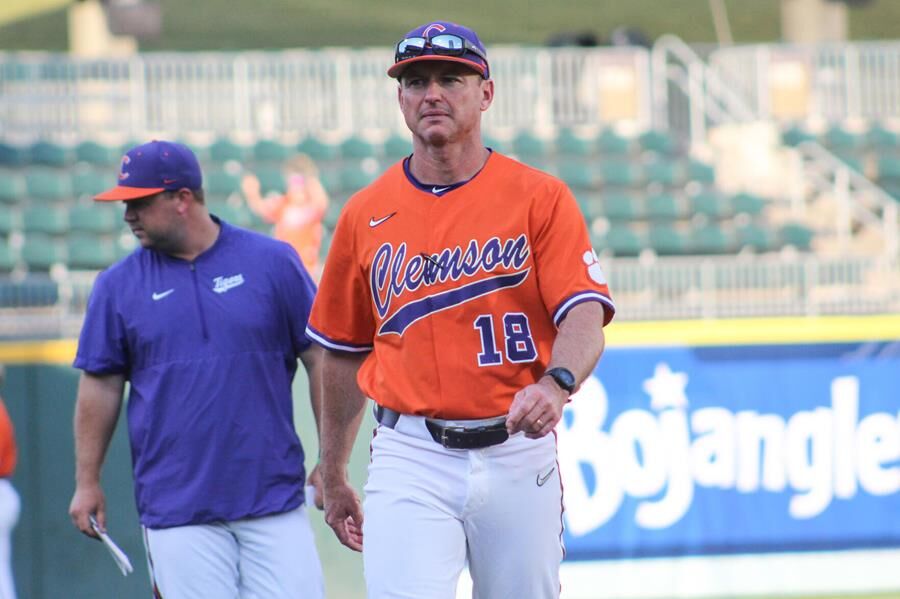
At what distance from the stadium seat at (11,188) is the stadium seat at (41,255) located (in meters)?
1.09

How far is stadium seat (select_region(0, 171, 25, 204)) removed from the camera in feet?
46.8

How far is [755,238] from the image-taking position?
14.5 metres

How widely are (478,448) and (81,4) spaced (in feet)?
52.8

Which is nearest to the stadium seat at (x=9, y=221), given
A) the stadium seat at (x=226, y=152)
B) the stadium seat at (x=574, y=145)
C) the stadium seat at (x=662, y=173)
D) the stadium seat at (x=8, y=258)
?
the stadium seat at (x=8, y=258)

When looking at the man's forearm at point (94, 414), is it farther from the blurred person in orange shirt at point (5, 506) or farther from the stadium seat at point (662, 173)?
the stadium seat at point (662, 173)

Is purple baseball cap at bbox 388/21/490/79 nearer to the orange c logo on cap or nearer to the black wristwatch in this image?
the orange c logo on cap

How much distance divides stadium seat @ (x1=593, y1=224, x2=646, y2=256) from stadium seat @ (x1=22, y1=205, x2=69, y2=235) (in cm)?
485

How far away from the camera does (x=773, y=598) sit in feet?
26.0

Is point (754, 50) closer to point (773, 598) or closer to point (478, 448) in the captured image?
point (773, 598)

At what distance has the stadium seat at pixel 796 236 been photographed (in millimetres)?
14617

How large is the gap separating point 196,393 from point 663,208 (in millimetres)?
10453

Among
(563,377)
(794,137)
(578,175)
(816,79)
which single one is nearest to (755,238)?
(578,175)

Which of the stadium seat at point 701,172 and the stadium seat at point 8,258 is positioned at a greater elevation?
the stadium seat at point 701,172

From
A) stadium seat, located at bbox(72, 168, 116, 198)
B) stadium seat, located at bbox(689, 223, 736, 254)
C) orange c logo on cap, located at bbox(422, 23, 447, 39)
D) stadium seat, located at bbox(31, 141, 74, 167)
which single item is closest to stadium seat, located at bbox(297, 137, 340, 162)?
stadium seat, located at bbox(72, 168, 116, 198)
